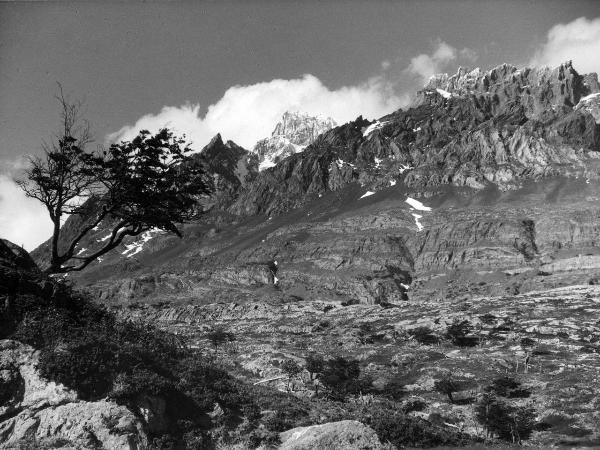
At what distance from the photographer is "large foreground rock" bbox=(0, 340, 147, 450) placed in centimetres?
1306

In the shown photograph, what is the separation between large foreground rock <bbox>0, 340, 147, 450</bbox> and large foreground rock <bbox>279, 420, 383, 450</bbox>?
13.2 feet

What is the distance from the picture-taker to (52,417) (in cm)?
1336

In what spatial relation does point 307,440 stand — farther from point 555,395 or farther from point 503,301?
point 503,301

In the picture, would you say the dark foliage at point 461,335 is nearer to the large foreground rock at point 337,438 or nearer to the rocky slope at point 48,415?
the large foreground rock at point 337,438

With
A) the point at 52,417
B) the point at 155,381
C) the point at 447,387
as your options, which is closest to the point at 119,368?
the point at 155,381

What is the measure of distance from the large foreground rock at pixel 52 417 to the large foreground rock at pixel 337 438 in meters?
4.03

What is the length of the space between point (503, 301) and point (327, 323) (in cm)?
6614

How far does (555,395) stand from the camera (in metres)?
67.2

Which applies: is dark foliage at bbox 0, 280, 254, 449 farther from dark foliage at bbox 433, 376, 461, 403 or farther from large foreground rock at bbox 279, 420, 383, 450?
dark foliage at bbox 433, 376, 461, 403

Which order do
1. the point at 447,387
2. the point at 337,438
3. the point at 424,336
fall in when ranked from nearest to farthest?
the point at 337,438 → the point at 447,387 → the point at 424,336

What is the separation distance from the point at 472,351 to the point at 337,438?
100 metres

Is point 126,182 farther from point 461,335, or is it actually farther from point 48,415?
point 461,335

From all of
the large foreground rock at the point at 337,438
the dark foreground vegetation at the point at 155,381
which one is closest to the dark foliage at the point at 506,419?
the dark foreground vegetation at the point at 155,381

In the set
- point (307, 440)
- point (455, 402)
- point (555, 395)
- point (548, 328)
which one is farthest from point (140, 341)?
point (548, 328)
